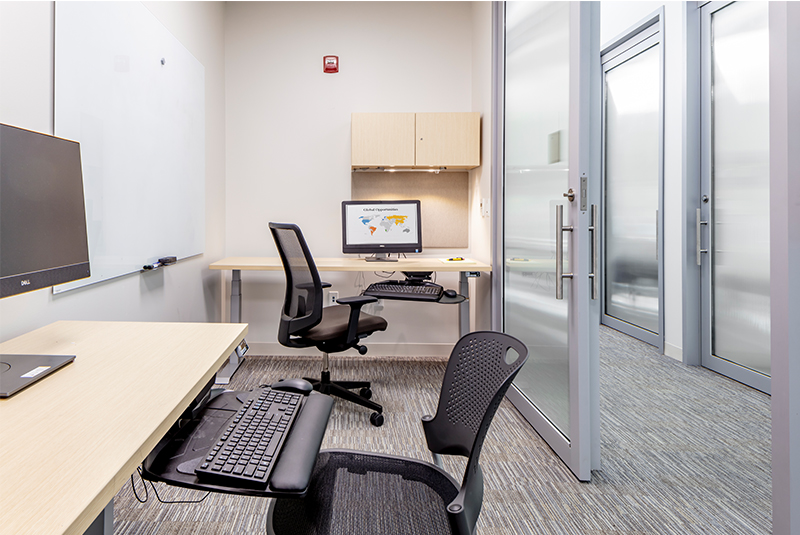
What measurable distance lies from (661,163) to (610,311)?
1.46m

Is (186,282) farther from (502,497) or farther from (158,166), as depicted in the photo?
(502,497)

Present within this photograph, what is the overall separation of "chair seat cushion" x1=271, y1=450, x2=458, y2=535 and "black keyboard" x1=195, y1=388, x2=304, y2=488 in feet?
0.39

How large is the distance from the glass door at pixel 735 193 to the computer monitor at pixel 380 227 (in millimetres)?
1826

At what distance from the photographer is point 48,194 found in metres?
1.01

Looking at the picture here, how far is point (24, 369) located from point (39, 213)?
328 millimetres

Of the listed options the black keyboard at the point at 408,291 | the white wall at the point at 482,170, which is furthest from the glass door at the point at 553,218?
the black keyboard at the point at 408,291

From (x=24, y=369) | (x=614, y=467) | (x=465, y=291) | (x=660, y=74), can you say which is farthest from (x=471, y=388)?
(x=660, y=74)

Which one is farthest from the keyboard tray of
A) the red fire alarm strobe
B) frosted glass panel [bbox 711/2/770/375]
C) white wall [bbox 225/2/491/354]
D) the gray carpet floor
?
the red fire alarm strobe

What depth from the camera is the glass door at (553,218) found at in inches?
66.6

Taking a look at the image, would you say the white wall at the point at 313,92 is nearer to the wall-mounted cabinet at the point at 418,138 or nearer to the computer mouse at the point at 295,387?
the wall-mounted cabinet at the point at 418,138

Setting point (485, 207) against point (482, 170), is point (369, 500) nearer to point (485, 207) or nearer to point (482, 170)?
point (485, 207)

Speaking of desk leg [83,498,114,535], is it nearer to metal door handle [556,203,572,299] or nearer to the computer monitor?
metal door handle [556,203,572,299]

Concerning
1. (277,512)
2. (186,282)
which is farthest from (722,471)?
(186,282)

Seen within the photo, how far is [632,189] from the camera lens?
3703mm
